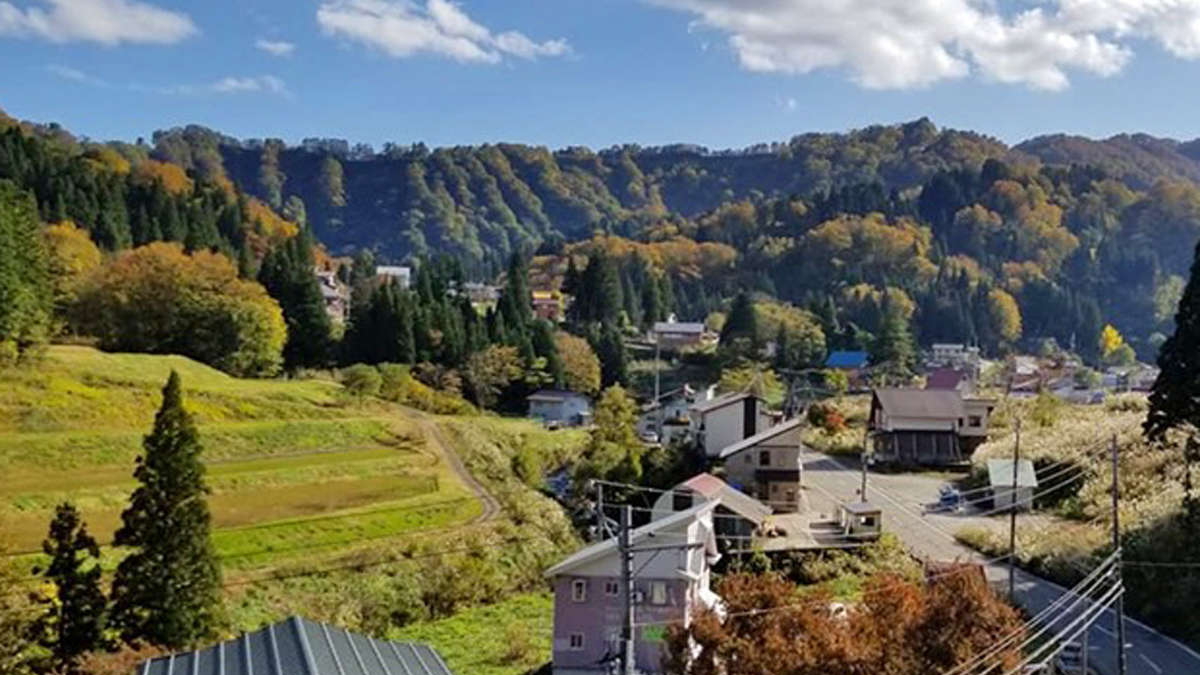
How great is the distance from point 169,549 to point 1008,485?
840 inches

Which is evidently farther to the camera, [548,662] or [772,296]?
[772,296]

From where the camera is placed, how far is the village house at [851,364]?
200ft

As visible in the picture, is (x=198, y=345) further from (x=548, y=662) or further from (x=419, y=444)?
(x=548, y=662)

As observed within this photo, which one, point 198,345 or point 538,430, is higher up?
point 198,345

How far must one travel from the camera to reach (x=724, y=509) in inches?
930

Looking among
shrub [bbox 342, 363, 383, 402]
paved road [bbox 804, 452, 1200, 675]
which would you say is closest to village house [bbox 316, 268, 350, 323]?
→ shrub [bbox 342, 363, 383, 402]

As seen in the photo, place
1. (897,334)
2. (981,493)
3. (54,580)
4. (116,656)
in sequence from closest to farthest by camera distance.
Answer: (116,656) < (54,580) < (981,493) < (897,334)

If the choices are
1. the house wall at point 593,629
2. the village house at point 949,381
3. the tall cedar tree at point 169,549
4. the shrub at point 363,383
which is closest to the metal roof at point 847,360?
the village house at point 949,381

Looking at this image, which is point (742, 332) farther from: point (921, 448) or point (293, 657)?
point (293, 657)

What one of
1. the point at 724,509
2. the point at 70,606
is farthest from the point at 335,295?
the point at 70,606

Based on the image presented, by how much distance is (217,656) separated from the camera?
713cm

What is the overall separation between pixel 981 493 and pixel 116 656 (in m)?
24.2

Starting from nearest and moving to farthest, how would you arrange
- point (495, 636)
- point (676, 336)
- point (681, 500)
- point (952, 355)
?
point (495, 636), point (681, 500), point (676, 336), point (952, 355)

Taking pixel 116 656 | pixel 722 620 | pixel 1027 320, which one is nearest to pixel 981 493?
pixel 722 620
